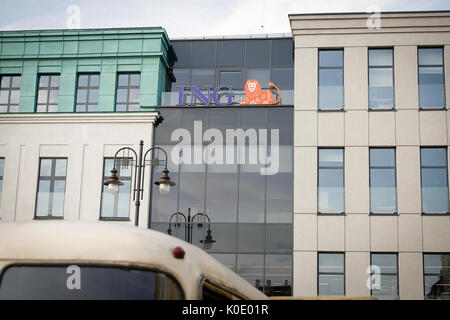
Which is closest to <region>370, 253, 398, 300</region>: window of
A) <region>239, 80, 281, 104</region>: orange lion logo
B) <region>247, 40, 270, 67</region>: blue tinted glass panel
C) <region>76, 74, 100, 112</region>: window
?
<region>239, 80, 281, 104</region>: orange lion logo

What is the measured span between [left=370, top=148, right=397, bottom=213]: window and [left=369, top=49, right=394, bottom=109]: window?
6.47 ft

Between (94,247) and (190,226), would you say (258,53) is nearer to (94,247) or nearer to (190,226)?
(190,226)

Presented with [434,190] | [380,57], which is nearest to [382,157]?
[434,190]

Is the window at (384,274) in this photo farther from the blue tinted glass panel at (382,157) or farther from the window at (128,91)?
the window at (128,91)

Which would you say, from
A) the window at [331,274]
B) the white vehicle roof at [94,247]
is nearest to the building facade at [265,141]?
the window at [331,274]

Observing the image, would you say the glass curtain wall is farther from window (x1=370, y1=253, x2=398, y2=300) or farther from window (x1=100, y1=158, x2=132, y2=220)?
window (x1=370, y1=253, x2=398, y2=300)

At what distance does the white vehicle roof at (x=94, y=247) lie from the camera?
3795 millimetres

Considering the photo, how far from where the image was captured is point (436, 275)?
22.0 metres

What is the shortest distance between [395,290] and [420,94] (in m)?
8.05

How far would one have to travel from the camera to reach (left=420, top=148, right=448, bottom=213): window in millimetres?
22594

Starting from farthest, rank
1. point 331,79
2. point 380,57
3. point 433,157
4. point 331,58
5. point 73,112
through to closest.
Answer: point 73,112 → point 331,58 → point 331,79 → point 380,57 → point 433,157

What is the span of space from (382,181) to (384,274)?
12.1ft

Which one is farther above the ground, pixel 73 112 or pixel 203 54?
pixel 203 54

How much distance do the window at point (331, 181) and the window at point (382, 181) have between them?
4.01 feet
